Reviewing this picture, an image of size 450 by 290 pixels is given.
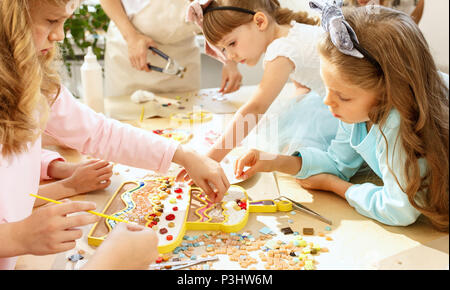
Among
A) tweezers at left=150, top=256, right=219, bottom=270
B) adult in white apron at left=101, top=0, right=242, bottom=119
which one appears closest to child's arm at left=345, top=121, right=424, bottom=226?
tweezers at left=150, top=256, right=219, bottom=270

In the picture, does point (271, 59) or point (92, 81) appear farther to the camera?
point (92, 81)

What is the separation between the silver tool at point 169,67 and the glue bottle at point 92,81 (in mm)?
151

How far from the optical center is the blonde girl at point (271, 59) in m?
0.76

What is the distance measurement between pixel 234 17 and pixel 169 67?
34 cm

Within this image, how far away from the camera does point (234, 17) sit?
2.55ft

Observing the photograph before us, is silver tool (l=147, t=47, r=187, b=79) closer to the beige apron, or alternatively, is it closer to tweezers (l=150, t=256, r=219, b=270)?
the beige apron

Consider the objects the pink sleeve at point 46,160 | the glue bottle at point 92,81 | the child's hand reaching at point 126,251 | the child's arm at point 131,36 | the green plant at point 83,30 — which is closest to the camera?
the child's hand reaching at point 126,251

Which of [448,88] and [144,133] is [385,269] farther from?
[144,133]

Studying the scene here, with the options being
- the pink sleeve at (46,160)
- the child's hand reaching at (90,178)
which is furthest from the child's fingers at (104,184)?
the pink sleeve at (46,160)

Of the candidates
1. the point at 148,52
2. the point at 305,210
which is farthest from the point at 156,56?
the point at 305,210

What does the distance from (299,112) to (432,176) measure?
0.46 meters

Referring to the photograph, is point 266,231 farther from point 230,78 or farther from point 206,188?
point 230,78

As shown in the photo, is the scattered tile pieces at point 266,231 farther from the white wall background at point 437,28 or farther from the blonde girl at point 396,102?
the white wall background at point 437,28

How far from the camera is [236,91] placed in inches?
45.0
